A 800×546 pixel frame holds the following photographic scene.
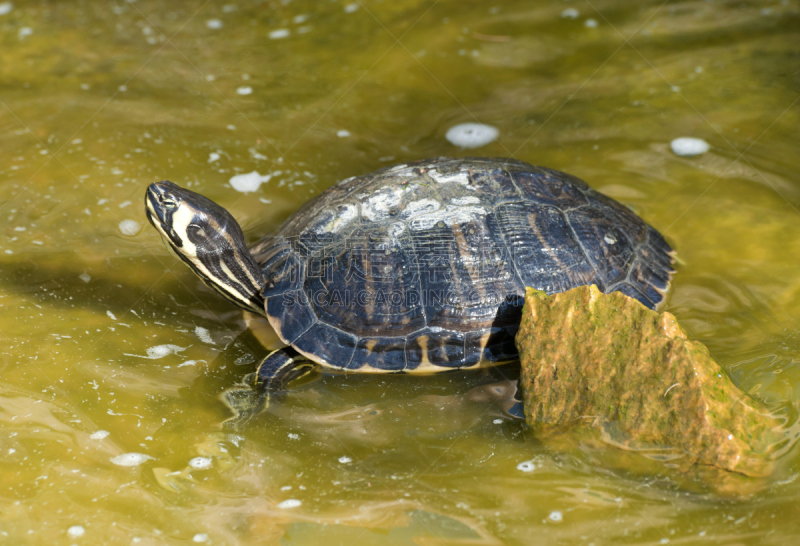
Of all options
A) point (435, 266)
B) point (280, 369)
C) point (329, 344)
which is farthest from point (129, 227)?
point (435, 266)

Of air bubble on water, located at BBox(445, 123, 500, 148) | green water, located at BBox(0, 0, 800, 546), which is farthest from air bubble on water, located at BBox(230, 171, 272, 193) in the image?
air bubble on water, located at BBox(445, 123, 500, 148)

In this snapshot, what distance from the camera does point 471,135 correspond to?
5.90 m

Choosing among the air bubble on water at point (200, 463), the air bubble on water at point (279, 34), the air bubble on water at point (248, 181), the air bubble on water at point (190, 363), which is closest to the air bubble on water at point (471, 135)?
the air bubble on water at point (248, 181)

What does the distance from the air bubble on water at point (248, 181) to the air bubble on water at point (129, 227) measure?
0.85 meters

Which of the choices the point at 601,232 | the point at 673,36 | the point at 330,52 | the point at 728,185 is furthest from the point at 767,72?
the point at 330,52

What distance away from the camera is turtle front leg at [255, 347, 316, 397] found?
3.86 m

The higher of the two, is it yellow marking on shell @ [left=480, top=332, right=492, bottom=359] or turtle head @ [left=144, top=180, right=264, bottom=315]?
turtle head @ [left=144, top=180, right=264, bottom=315]

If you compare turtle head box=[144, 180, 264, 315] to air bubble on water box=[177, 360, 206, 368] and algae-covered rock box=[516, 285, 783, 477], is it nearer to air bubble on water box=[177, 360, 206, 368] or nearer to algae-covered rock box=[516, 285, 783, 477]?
air bubble on water box=[177, 360, 206, 368]

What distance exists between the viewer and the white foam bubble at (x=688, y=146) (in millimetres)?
5508

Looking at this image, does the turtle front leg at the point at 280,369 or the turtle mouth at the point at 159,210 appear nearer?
the turtle front leg at the point at 280,369

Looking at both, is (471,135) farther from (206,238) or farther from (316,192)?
(206,238)

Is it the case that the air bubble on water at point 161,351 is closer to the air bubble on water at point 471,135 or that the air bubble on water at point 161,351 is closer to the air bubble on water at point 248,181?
the air bubble on water at point 248,181

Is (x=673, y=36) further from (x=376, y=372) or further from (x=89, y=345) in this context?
(x=89, y=345)

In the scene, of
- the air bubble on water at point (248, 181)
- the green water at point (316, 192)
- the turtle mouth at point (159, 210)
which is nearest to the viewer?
the green water at point (316, 192)
